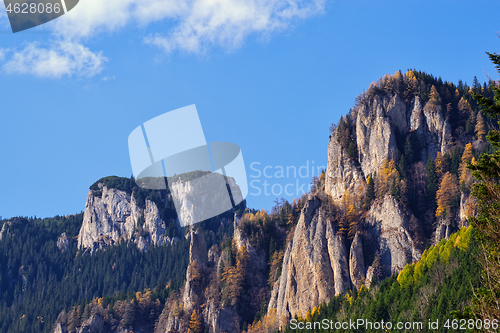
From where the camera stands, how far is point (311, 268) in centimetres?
9612

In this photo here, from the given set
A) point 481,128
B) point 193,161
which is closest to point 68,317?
point 193,161

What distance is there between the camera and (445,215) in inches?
3575

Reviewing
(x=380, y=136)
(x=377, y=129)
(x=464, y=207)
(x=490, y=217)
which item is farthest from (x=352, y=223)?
(x=490, y=217)

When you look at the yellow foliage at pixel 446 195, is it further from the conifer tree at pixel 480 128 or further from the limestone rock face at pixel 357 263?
the limestone rock face at pixel 357 263

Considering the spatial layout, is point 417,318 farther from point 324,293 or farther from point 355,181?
point 355,181

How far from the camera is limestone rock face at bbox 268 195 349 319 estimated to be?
9294 centimetres

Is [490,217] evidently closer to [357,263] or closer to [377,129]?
[357,263]

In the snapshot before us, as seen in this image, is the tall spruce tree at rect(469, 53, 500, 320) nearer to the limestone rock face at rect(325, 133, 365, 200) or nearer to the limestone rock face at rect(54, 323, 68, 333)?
the limestone rock face at rect(325, 133, 365, 200)

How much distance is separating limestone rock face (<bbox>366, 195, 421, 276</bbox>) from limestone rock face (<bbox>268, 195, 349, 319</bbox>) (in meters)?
6.24

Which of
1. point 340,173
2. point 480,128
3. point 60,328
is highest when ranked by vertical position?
point 480,128

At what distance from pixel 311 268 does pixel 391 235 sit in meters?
14.5

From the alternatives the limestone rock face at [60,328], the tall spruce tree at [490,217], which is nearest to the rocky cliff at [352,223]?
the limestone rock face at [60,328]

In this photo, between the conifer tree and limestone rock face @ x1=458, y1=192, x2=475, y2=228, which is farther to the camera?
the conifer tree

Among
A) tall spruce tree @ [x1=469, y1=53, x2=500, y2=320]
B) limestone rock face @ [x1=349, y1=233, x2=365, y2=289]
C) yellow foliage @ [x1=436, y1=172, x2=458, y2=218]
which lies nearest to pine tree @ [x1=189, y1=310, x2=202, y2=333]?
limestone rock face @ [x1=349, y1=233, x2=365, y2=289]
